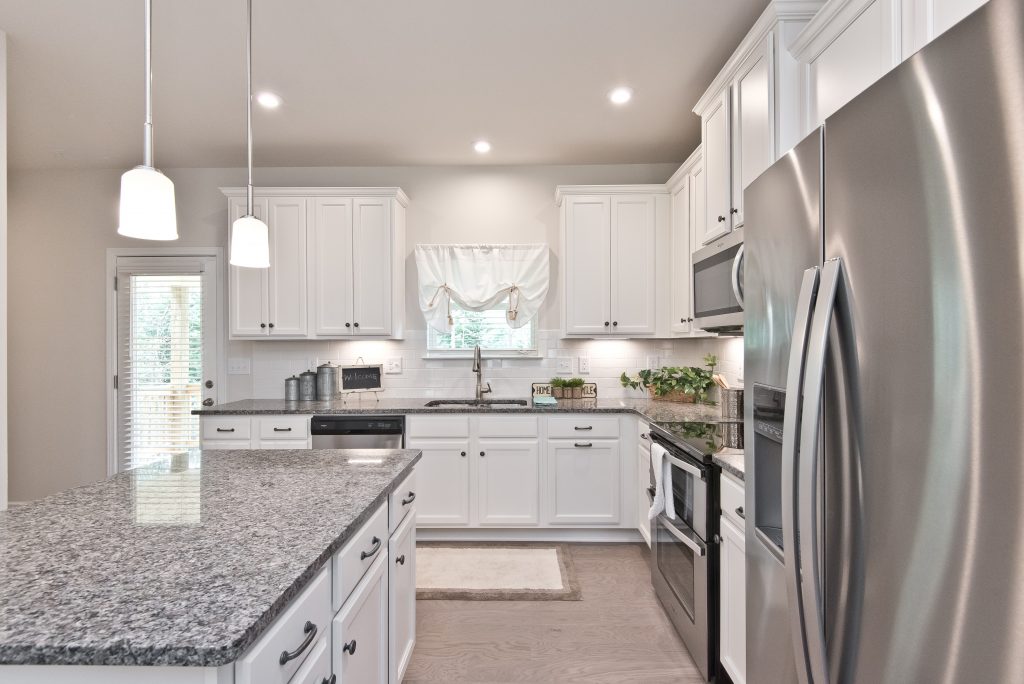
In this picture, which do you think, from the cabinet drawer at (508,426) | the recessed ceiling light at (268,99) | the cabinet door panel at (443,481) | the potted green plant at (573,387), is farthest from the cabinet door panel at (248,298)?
the potted green plant at (573,387)

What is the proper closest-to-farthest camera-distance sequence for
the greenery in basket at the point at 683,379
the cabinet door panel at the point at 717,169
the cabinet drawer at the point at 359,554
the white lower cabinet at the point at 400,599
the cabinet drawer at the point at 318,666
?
the cabinet drawer at the point at 318,666, the cabinet drawer at the point at 359,554, the white lower cabinet at the point at 400,599, the cabinet door panel at the point at 717,169, the greenery in basket at the point at 683,379

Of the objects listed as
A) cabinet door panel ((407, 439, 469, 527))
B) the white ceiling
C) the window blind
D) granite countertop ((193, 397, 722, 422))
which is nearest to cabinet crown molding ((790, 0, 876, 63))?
the white ceiling

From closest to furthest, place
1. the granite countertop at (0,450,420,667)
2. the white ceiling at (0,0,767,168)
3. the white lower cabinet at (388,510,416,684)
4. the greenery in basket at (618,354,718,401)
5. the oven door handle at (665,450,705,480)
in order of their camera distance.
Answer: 1. the granite countertop at (0,450,420,667)
2. the white lower cabinet at (388,510,416,684)
3. the oven door handle at (665,450,705,480)
4. the white ceiling at (0,0,767,168)
5. the greenery in basket at (618,354,718,401)

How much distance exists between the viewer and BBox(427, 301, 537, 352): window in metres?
4.07

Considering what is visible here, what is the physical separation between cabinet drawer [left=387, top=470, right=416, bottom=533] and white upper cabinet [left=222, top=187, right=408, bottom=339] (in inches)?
78.0

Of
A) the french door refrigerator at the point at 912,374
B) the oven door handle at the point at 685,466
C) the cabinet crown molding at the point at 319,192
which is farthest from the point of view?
the cabinet crown molding at the point at 319,192

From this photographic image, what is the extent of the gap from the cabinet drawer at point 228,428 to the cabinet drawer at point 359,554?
7.38 feet

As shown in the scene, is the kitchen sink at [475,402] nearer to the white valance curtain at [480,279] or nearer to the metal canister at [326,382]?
the white valance curtain at [480,279]

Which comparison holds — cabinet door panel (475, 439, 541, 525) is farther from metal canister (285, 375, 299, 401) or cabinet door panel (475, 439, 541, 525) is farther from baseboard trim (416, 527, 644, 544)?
metal canister (285, 375, 299, 401)

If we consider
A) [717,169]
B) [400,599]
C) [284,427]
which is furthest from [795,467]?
[284,427]

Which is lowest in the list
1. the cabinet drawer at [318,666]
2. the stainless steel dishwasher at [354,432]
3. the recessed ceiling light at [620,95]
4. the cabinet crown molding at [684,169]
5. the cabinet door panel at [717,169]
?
the cabinet drawer at [318,666]

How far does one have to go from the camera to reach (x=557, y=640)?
2354 mm

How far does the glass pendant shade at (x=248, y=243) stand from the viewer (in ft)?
5.98

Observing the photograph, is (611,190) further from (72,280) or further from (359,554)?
(72,280)
